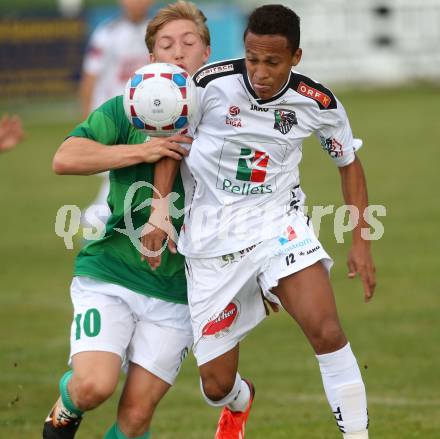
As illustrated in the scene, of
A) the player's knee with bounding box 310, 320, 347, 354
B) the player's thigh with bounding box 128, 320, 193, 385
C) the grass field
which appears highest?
the player's knee with bounding box 310, 320, 347, 354

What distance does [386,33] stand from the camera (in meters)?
32.1

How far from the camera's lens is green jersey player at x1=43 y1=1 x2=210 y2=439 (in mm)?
6059

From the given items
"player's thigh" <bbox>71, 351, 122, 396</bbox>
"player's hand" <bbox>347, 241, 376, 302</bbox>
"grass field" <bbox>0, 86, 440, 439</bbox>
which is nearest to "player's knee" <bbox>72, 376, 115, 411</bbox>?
"player's thigh" <bbox>71, 351, 122, 396</bbox>

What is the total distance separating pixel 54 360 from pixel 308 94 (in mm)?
4269

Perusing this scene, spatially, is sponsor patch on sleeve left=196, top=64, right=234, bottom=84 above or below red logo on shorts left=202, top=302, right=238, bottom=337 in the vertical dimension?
above

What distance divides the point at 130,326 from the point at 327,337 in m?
1.10

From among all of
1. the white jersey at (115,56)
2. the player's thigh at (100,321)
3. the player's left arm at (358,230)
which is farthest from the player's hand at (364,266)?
the white jersey at (115,56)

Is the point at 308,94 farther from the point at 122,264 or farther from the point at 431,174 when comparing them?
the point at 431,174

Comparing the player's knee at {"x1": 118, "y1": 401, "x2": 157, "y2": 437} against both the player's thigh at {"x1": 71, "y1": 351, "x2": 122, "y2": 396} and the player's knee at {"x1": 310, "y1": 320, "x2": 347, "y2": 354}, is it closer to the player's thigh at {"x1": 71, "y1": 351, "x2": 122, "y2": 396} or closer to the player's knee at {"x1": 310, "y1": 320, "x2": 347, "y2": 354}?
the player's thigh at {"x1": 71, "y1": 351, "x2": 122, "y2": 396}

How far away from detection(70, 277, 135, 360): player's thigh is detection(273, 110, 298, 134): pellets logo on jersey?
127 cm

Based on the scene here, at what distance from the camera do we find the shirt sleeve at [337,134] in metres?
6.33

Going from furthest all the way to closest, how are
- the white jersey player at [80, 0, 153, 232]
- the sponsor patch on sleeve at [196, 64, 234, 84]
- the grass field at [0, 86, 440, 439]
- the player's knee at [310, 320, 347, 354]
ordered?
the white jersey player at [80, 0, 153, 232]
the grass field at [0, 86, 440, 439]
the sponsor patch on sleeve at [196, 64, 234, 84]
the player's knee at [310, 320, 347, 354]

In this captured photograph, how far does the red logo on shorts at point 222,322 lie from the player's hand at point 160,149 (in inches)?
35.1

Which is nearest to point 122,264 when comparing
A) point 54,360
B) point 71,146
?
point 71,146
